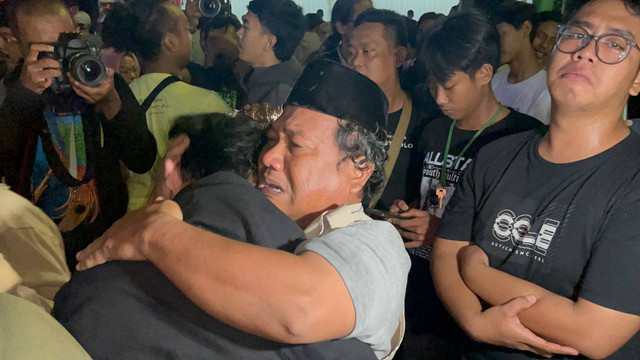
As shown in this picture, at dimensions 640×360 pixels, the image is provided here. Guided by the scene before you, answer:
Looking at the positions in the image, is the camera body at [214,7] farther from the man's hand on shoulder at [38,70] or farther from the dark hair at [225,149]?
the dark hair at [225,149]

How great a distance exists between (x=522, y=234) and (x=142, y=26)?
1.76m

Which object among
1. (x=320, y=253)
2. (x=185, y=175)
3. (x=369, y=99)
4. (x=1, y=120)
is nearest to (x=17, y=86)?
(x=1, y=120)

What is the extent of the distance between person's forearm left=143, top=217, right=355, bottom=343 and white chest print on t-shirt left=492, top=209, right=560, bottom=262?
1.96 feet

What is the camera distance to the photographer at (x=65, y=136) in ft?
5.91

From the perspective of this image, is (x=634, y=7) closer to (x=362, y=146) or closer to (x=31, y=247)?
(x=362, y=146)

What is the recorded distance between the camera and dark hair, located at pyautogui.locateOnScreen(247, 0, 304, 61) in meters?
2.78

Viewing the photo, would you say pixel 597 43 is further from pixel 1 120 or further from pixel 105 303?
pixel 1 120

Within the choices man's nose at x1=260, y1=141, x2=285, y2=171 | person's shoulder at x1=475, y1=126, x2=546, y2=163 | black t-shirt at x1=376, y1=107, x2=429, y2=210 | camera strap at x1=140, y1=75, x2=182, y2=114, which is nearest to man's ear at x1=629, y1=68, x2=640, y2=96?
person's shoulder at x1=475, y1=126, x2=546, y2=163

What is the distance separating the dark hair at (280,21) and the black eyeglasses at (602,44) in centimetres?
182

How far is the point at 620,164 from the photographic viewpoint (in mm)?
1117

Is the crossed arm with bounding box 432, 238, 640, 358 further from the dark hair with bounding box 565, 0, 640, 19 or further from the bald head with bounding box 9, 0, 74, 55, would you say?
the bald head with bounding box 9, 0, 74, 55

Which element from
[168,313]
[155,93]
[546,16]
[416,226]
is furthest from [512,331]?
[546,16]

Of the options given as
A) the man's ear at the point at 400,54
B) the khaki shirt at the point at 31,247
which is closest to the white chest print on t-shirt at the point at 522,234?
the khaki shirt at the point at 31,247

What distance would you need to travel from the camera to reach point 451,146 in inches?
72.9
